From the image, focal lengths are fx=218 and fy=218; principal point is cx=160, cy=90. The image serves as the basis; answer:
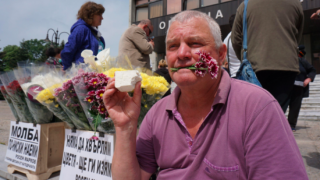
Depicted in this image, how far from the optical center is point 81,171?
208 centimetres

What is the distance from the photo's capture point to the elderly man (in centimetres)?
104

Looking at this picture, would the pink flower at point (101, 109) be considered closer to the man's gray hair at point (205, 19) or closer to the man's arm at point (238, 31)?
the man's gray hair at point (205, 19)

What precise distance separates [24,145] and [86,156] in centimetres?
115

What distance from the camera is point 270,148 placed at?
1.02 meters

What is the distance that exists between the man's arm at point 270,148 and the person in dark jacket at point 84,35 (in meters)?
2.56

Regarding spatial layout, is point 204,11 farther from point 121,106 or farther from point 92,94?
point 121,106

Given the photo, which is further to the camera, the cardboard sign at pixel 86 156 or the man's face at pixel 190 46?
the cardboard sign at pixel 86 156

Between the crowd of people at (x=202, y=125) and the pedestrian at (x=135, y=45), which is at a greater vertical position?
the pedestrian at (x=135, y=45)

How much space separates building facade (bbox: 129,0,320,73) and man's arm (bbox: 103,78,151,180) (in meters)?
13.3

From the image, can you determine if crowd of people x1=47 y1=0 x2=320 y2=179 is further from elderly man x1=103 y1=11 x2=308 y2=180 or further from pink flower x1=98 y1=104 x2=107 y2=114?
pink flower x1=98 y1=104 x2=107 y2=114

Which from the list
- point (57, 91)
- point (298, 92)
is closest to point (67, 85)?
point (57, 91)

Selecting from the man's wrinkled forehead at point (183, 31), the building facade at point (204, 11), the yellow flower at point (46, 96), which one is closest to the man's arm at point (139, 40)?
the yellow flower at point (46, 96)

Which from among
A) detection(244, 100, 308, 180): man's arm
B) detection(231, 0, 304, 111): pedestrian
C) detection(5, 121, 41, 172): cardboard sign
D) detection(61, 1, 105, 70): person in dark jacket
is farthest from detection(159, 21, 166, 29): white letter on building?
detection(244, 100, 308, 180): man's arm

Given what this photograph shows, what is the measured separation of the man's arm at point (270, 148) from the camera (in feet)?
3.23
